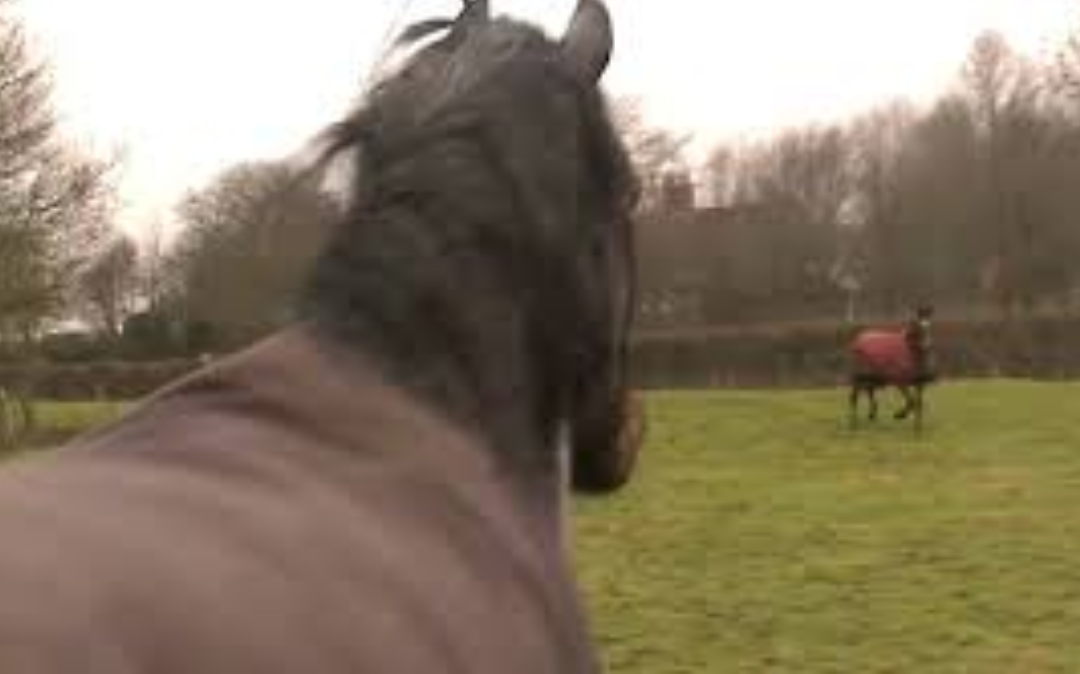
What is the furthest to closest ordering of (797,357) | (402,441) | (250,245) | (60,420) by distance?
(797,357), (60,420), (250,245), (402,441)

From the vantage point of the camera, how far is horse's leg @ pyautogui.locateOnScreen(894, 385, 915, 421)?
24.7m

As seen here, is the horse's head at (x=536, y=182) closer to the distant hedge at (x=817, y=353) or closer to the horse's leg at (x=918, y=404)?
the horse's leg at (x=918, y=404)

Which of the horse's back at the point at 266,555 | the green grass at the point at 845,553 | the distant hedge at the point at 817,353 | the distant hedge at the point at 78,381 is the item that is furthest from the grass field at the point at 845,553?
the distant hedge at the point at 78,381

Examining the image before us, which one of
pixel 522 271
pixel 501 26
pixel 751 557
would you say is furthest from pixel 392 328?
pixel 751 557

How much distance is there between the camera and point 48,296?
27.3 metres

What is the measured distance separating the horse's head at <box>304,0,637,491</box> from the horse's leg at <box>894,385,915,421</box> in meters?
22.3

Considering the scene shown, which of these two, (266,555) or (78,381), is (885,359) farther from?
(266,555)

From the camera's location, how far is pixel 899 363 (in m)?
24.4

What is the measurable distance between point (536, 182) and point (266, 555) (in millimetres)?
815

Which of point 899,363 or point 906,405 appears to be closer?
point 899,363

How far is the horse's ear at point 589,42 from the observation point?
255 centimetres

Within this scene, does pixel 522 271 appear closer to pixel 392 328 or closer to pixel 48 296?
pixel 392 328

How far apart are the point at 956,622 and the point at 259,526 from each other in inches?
300

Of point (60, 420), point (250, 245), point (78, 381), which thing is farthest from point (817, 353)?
point (250, 245)
